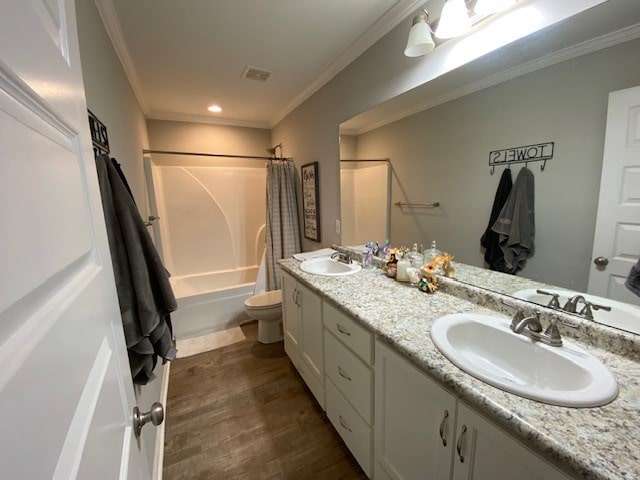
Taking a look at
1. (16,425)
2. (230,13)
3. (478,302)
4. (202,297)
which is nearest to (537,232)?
(478,302)

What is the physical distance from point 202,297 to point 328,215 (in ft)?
5.11

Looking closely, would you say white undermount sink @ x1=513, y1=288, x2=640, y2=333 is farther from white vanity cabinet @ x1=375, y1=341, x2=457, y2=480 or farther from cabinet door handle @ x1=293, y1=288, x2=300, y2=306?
cabinet door handle @ x1=293, y1=288, x2=300, y2=306

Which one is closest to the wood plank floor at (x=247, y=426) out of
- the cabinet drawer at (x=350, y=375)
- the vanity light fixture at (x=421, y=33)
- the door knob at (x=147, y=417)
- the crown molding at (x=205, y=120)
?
the cabinet drawer at (x=350, y=375)

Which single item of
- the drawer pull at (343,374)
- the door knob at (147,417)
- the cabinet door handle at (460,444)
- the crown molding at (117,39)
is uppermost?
the crown molding at (117,39)

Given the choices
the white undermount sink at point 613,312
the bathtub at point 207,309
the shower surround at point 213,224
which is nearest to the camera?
the white undermount sink at point 613,312

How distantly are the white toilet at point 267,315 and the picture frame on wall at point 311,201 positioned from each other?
751 mm

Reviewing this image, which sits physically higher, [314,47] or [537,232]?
[314,47]

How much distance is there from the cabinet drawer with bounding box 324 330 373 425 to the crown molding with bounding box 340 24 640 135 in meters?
1.37

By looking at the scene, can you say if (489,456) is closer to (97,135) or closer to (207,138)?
(97,135)

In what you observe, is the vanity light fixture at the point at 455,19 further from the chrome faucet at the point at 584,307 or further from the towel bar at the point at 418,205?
the chrome faucet at the point at 584,307

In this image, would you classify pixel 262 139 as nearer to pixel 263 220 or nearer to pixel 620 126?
pixel 263 220

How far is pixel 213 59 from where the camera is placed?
1896mm

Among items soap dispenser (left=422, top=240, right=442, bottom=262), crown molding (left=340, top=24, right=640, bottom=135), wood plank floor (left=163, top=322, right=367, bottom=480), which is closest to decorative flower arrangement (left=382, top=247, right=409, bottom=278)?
soap dispenser (left=422, top=240, right=442, bottom=262)

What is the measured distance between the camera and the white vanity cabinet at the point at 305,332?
159 cm
